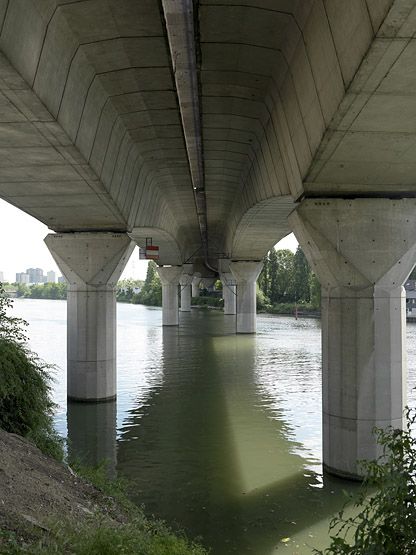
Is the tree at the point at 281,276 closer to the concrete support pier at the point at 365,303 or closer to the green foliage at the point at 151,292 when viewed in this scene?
the green foliage at the point at 151,292

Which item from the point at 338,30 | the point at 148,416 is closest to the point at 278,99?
the point at 338,30

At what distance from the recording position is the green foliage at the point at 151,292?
391ft

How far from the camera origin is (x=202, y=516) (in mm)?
9195

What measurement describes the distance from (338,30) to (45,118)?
4.60 metres

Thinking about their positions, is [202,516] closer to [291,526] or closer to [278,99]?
[291,526]

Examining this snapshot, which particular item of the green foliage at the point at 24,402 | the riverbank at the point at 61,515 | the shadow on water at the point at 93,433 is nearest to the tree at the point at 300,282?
the shadow on water at the point at 93,433

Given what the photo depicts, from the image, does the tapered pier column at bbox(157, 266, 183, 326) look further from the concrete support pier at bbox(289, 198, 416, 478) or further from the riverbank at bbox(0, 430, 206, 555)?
the riverbank at bbox(0, 430, 206, 555)

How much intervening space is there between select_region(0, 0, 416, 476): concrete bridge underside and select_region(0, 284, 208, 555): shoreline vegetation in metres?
4.44

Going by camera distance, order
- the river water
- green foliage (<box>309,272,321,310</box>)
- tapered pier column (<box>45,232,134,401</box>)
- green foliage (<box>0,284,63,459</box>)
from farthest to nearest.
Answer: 1. green foliage (<box>309,272,321,310</box>)
2. tapered pier column (<box>45,232,134,401</box>)
3. green foliage (<box>0,284,63,459</box>)
4. the river water

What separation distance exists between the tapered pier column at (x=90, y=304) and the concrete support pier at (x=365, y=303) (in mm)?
8823

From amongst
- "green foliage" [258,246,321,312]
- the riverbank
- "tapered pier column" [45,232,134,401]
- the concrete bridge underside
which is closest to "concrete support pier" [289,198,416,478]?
the concrete bridge underside

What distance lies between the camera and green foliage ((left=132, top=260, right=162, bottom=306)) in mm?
119188

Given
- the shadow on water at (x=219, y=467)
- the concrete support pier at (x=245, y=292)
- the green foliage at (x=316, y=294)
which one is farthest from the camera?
the green foliage at (x=316, y=294)

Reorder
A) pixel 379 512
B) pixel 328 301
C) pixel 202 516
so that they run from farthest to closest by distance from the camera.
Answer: pixel 328 301 < pixel 202 516 < pixel 379 512
